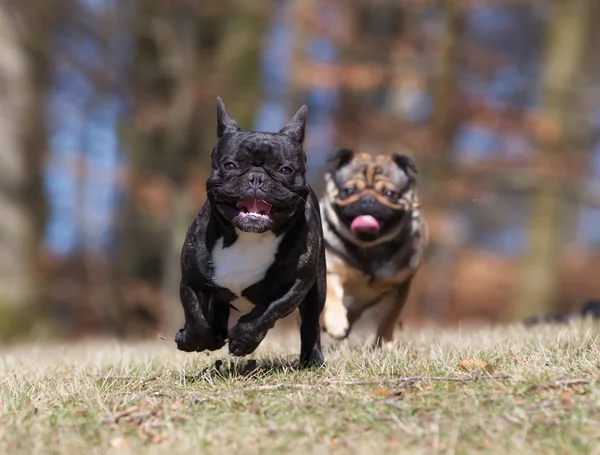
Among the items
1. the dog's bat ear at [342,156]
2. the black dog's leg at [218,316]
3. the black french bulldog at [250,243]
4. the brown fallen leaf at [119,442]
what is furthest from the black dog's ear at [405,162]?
the brown fallen leaf at [119,442]

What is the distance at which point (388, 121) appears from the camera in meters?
18.4

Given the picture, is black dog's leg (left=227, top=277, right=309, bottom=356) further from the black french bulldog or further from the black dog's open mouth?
the black dog's open mouth

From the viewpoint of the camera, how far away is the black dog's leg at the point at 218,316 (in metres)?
4.97

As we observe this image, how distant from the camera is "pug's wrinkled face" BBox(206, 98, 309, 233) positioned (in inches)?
178

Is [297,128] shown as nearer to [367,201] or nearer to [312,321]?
[312,321]

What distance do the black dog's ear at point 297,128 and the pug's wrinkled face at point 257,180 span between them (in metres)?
0.08

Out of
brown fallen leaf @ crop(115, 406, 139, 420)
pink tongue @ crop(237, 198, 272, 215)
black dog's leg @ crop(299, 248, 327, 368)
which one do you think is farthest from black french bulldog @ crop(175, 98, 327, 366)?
brown fallen leaf @ crop(115, 406, 139, 420)

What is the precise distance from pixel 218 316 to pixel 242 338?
50cm

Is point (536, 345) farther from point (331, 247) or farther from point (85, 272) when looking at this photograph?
point (85, 272)

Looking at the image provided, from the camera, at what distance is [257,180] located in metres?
4.55

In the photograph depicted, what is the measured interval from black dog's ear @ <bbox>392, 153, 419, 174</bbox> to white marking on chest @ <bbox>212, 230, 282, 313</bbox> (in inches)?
104

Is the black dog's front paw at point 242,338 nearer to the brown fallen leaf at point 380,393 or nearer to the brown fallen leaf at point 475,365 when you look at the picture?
the brown fallen leaf at point 380,393

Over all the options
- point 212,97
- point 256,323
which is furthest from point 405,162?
point 212,97

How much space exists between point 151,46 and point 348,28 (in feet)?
13.9
